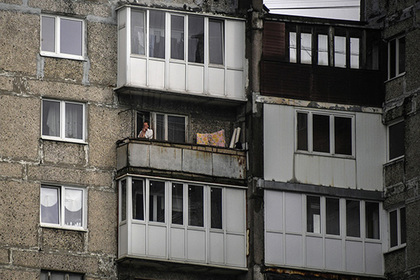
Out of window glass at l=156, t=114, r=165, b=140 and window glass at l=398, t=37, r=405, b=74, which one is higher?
window glass at l=398, t=37, r=405, b=74

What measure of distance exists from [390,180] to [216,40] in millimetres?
8361

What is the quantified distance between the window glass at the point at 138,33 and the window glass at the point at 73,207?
573cm

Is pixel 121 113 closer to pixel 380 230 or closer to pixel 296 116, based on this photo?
pixel 296 116

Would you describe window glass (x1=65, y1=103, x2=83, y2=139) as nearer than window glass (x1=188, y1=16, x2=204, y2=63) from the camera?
Yes

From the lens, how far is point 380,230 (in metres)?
60.8

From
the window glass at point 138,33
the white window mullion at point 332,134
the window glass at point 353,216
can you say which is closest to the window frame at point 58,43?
the window glass at point 138,33

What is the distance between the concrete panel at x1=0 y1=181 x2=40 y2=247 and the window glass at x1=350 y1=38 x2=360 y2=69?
13586 mm

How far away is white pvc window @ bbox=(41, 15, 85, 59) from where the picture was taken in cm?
5869

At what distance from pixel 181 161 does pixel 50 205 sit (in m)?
5.16

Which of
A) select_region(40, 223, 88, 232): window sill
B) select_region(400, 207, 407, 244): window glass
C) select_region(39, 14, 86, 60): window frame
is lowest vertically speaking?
select_region(40, 223, 88, 232): window sill


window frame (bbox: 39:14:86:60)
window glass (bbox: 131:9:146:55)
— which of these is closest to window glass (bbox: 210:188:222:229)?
window glass (bbox: 131:9:146:55)

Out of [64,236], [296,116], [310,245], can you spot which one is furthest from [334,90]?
[64,236]

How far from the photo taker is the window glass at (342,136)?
201ft

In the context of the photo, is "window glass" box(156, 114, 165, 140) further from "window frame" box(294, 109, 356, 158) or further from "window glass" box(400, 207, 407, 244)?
"window glass" box(400, 207, 407, 244)
